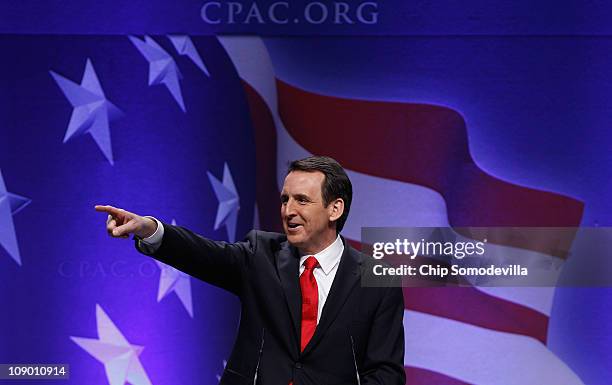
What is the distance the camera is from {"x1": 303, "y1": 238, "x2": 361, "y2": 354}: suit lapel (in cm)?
226

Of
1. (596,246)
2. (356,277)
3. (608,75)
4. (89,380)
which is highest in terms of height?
(608,75)

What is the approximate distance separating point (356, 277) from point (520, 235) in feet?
5.45

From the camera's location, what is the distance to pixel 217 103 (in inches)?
150

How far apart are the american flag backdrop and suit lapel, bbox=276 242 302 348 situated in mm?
1405

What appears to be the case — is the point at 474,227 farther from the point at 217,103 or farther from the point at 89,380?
the point at 89,380

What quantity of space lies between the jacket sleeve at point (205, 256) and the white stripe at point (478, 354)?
1.55m

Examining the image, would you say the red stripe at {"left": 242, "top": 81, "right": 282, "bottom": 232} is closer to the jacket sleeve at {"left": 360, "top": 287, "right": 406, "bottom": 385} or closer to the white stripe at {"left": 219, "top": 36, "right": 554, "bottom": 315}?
the white stripe at {"left": 219, "top": 36, "right": 554, "bottom": 315}

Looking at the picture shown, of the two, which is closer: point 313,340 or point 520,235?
point 313,340

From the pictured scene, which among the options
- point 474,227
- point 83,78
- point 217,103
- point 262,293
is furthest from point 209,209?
point 262,293

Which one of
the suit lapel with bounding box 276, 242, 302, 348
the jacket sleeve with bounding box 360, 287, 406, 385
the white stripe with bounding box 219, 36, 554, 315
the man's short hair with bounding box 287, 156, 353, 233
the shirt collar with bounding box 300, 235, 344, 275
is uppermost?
the white stripe with bounding box 219, 36, 554, 315

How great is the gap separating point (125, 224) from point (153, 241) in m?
0.11

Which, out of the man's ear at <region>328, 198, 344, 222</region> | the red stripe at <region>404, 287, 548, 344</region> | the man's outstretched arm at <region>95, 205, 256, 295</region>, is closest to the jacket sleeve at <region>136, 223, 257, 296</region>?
the man's outstretched arm at <region>95, 205, 256, 295</region>

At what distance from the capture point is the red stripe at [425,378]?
3803 mm

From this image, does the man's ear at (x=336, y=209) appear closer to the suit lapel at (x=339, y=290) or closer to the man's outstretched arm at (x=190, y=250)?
the suit lapel at (x=339, y=290)
